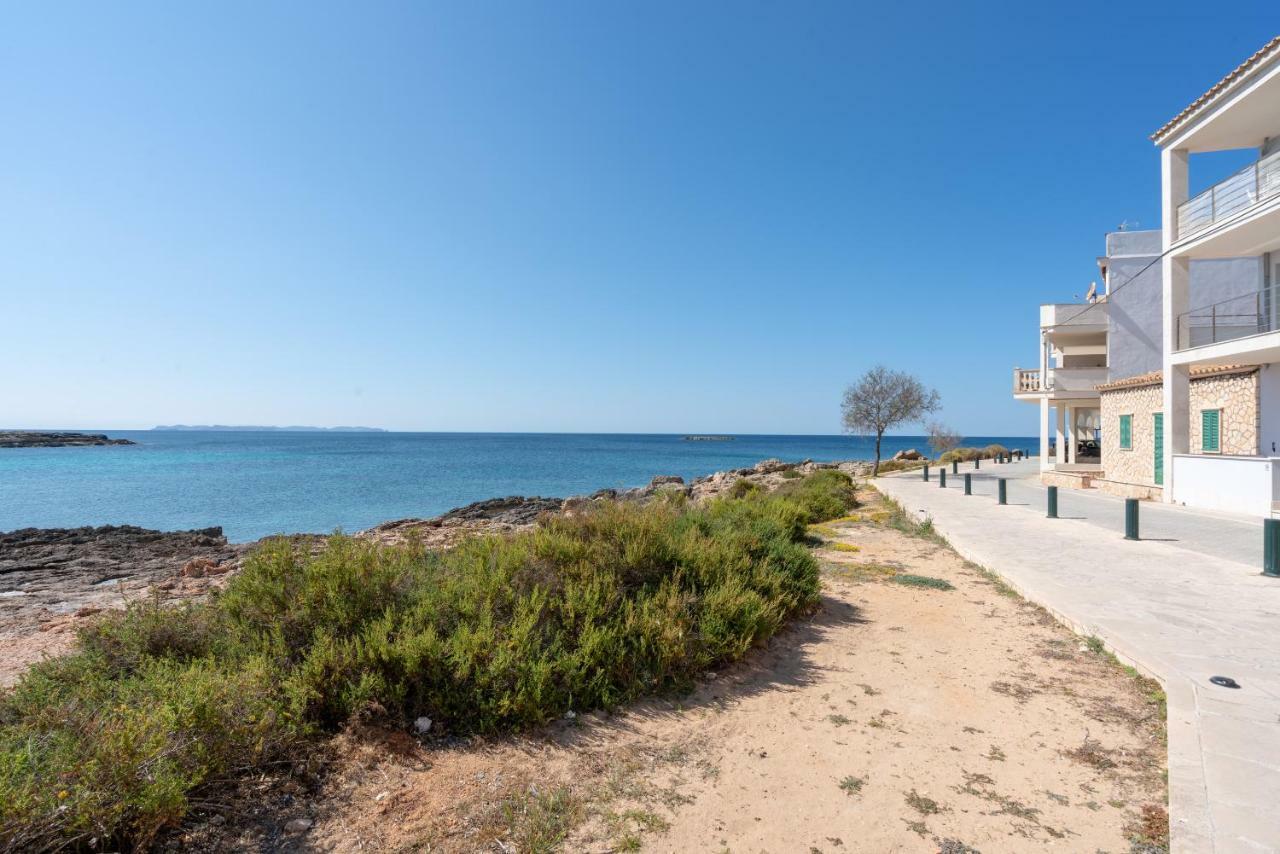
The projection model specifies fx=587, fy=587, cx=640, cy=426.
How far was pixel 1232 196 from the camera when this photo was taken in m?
14.7

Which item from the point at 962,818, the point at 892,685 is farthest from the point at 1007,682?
the point at 962,818

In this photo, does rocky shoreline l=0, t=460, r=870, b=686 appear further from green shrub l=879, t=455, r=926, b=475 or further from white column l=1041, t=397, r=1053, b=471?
green shrub l=879, t=455, r=926, b=475

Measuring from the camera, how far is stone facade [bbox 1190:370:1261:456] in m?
15.3

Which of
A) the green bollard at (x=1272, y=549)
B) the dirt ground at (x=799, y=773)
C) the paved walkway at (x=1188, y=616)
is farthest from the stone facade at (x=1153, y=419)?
the dirt ground at (x=799, y=773)

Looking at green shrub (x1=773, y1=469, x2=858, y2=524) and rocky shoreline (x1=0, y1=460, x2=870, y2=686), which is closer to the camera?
rocky shoreline (x1=0, y1=460, x2=870, y2=686)

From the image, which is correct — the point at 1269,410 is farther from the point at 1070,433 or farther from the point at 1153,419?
the point at 1070,433

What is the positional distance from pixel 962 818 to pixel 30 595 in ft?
55.1

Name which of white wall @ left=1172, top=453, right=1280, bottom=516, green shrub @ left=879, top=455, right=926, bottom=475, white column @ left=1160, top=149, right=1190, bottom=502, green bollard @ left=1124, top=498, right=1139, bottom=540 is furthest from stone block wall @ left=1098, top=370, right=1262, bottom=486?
green shrub @ left=879, top=455, right=926, bottom=475

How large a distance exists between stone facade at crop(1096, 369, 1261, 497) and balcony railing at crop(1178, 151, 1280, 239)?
163 inches

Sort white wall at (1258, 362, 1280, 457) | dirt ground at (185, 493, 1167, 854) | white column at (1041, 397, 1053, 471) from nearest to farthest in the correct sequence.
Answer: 1. dirt ground at (185, 493, 1167, 854)
2. white wall at (1258, 362, 1280, 457)
3. white column at (1041, 397, 1053, 471)

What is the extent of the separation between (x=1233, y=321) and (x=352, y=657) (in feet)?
86.4

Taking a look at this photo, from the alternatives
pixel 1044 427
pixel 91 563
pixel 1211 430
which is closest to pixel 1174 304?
pixel 1211 430

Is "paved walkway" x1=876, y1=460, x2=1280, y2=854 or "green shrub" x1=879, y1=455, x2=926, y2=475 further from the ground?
"paved walkway" x1=876, y1=460, x2=1280, y2=854

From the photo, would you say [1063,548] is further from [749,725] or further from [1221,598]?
[749,725]
